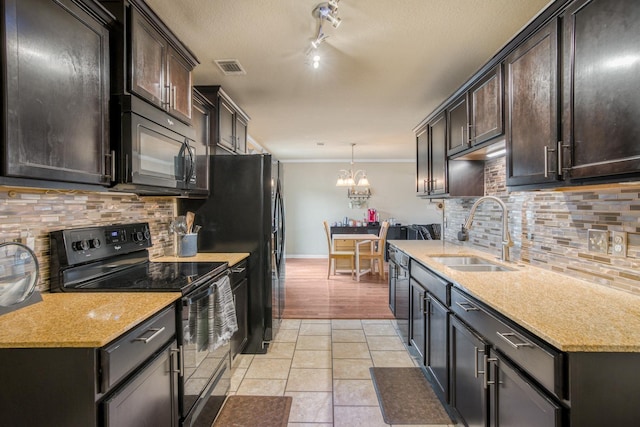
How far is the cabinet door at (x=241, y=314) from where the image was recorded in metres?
2.49

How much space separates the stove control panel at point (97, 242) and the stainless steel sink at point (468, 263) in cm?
212

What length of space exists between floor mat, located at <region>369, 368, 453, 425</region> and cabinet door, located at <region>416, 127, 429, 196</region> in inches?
74.1

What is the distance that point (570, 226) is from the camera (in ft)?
5.72

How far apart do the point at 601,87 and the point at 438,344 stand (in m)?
1.58

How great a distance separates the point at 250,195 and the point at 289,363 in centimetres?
143

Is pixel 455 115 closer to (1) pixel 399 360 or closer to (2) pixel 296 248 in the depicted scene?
(1) pixel 399 360

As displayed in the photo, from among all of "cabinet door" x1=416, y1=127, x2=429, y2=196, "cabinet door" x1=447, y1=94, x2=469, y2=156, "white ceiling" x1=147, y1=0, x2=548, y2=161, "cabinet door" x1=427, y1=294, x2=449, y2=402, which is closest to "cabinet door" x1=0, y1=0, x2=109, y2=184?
"white ceiling" x1=147, y1=0, x2=548, y2=161

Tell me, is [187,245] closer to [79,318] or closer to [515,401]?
[79,318]

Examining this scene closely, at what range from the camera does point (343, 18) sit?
181cm

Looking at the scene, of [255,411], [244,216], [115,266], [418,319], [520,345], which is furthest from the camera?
[244,216]

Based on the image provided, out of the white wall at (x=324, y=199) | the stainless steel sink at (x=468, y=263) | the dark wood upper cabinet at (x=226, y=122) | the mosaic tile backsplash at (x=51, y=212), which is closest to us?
the mosaic tile backsplash at (x=51, y=212)

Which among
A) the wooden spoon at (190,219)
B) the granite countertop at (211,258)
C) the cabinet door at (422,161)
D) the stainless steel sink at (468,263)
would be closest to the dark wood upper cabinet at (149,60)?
the wooden spoon at (190,219)

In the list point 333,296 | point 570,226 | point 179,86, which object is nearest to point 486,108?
point 570,226

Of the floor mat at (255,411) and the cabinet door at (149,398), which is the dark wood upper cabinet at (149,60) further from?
the floor mat at (255,411)
